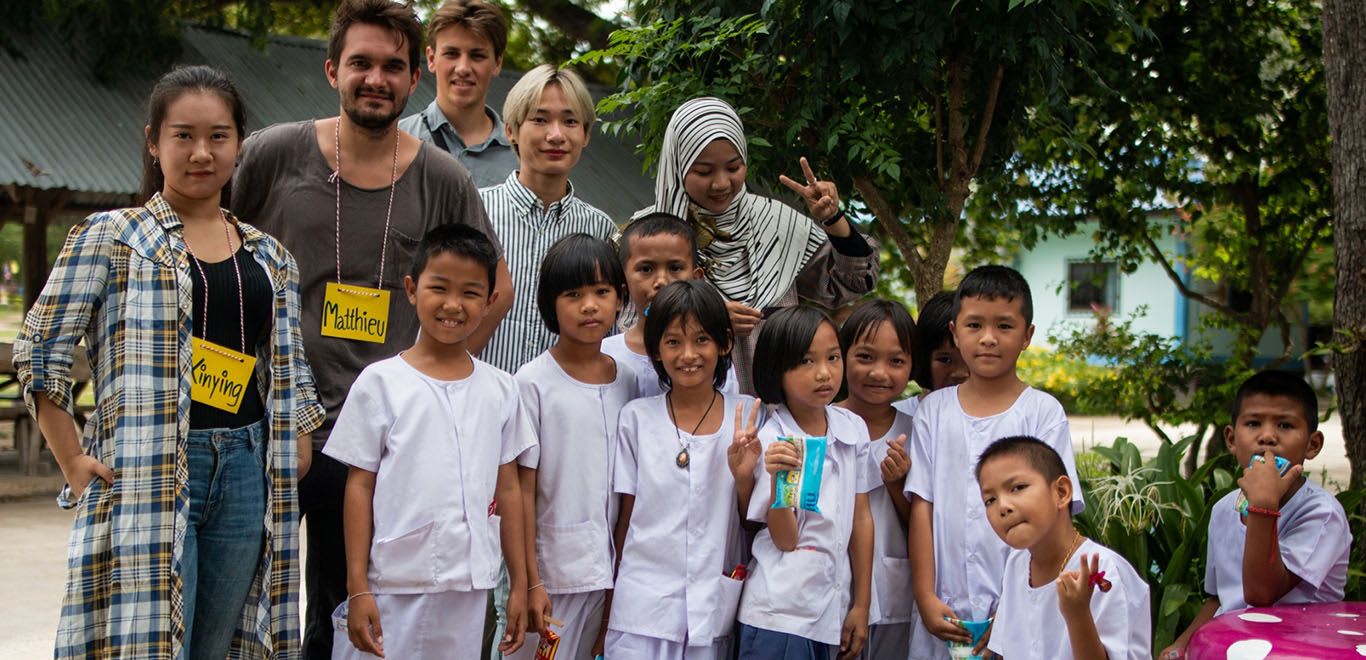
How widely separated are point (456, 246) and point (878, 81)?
2294 millimetres

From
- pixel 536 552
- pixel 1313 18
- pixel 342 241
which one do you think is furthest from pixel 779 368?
pixel 1313 18

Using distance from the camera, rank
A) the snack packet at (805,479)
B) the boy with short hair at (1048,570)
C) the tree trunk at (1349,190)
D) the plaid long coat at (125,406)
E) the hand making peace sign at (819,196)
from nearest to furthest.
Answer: the plaid long coat at (125,406)
the boy with short hair at (1048,570)
the snack packet at (805,479)
the hand making peace sign at (819,196)
the tree trunk at (1349,190)

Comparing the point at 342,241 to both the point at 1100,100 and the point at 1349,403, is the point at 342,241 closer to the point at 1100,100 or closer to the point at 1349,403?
the point at 1349,403

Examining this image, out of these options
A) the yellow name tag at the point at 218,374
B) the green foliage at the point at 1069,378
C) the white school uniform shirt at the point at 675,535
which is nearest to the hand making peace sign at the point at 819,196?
the white school uniform shirt at the point at 675,535

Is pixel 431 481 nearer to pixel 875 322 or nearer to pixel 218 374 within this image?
pixel 218 374

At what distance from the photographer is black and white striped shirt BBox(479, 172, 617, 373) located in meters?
3.80

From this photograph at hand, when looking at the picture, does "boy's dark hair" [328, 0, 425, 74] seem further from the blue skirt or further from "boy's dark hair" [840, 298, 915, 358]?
the blue skirt

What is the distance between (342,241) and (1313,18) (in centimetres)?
603

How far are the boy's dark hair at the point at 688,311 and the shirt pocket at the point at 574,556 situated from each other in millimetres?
506

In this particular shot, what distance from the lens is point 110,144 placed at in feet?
30.7

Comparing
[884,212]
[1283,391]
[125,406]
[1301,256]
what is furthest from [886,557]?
[1301,256]

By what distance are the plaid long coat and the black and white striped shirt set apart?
46.4 inches

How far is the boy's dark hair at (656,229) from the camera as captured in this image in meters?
3.39

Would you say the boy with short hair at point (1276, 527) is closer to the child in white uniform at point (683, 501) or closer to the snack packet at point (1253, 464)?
the snack packet at point (1253, 464)
